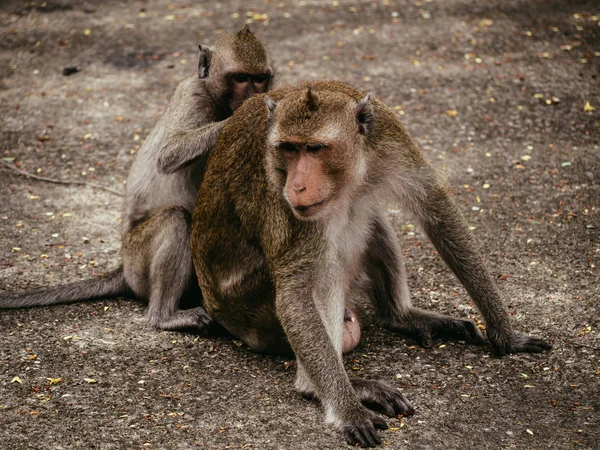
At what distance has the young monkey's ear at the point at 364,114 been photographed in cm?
445

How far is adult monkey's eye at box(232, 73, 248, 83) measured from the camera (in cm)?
582

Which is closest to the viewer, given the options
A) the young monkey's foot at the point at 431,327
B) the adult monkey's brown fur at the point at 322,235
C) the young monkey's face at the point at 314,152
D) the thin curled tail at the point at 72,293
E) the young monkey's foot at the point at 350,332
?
the young monkey's face at the point at 314,152

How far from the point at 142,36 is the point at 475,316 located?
705cm

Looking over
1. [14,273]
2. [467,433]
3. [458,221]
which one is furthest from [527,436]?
[14,273]

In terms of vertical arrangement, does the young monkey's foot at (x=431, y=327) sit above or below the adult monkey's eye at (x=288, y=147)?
below

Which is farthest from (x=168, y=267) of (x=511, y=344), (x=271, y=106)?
(x=511, y=344)

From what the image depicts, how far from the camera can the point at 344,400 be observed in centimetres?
439

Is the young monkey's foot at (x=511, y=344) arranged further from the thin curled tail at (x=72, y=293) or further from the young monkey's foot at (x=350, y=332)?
the thin curled tail at (x=72, y=293)

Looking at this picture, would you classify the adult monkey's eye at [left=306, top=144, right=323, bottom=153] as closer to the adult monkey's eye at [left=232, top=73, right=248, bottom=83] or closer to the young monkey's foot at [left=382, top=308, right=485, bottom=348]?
the young monkey's foot at [left=382, top=308, right=485, bottom=348]

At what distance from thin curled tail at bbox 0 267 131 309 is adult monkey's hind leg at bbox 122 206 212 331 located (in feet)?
0.96

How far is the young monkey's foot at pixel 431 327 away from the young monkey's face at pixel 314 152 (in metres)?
1.29

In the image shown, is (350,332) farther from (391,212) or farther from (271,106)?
(391,212)

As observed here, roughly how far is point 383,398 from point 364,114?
1513 mm

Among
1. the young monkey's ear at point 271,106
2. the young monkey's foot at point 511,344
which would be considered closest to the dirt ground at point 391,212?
the young monkey's foot at point 511,344
